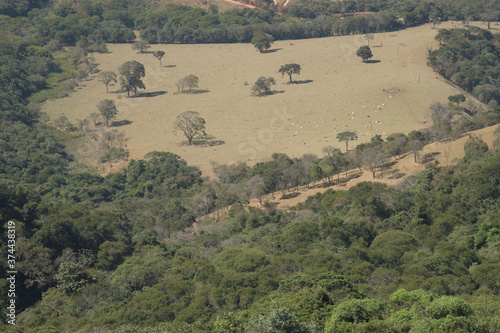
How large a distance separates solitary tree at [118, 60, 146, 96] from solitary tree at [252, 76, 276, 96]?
2419 cm

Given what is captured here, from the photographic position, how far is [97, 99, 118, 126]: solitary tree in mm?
93875

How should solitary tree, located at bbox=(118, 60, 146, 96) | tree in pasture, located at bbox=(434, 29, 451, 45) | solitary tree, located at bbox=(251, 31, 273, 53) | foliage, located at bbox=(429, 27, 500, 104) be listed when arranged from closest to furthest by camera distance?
foliage, located at bbox=(429, 27, 500, 104), solitary tree, located at bbox=(118, 60, 146, 96), tree in pasture, located at bbox=(434, 29, 451, 45), solitary tree, located at bbox=(251, 31, 273, 53)

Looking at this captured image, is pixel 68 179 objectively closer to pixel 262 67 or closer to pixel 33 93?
pixel 33 93

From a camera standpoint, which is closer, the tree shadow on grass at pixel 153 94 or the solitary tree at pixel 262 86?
the solitary tree at pixel 262 86

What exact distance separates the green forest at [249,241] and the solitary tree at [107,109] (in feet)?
22.2

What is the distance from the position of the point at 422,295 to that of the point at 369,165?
3578 cm

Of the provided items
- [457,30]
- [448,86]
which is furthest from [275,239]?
[457,30]

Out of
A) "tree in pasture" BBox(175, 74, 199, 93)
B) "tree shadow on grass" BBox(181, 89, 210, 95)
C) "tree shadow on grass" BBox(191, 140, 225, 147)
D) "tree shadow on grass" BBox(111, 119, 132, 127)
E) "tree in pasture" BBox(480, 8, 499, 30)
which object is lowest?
"tree shadow on grass" BBox(191, 140, 225, 147)

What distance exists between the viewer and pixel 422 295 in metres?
27.7

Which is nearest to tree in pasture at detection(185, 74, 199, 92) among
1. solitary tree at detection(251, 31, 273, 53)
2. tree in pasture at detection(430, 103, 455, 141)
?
solitary tree at detection(251, 31, 273, 53)

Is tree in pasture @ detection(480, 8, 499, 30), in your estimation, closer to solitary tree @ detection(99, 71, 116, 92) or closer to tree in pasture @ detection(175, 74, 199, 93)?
tree in pasture @ detection(175, 74, 199, 93)

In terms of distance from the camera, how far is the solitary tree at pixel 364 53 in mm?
111000

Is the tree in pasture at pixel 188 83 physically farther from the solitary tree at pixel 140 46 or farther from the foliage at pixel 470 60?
the foliage at pixel 470 60

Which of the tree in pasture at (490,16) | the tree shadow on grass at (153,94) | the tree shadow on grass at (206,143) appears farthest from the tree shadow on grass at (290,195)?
the tree in pasture at (490,16)
